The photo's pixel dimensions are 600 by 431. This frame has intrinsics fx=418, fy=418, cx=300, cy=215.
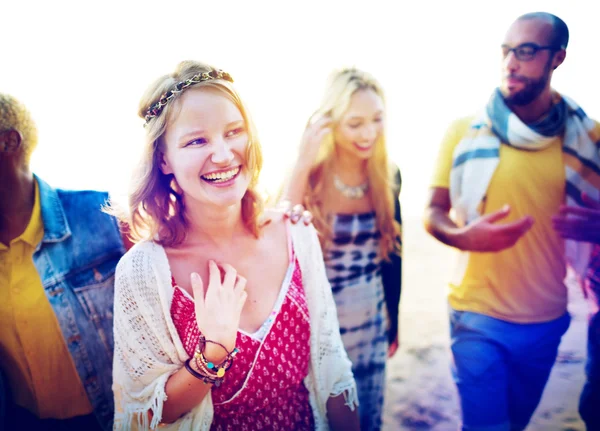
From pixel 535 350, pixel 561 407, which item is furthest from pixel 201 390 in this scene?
pixel 561 407

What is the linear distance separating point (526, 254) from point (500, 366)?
2.02ft

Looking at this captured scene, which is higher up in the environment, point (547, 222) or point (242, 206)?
point (242, 206)

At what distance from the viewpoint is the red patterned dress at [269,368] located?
1.41 m

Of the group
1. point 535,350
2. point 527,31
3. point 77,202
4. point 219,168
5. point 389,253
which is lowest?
point 535,350

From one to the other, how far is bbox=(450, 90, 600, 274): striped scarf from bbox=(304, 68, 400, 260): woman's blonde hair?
417 millimetres

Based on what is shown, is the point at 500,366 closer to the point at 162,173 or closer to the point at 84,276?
the point at 162,173

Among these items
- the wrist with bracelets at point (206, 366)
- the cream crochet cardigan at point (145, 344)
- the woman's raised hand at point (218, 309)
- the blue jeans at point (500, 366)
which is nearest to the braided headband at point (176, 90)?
the cream crochet cardigan at point (145, 344)

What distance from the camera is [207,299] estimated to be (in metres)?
1.34

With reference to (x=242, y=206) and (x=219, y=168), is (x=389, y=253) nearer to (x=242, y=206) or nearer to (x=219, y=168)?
(x=242, y=206)

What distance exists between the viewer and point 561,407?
2.94m

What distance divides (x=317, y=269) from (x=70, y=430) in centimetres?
138

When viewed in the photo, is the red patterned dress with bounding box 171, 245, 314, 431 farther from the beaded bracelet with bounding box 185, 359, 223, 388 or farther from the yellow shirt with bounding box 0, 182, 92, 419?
the yellow shirt with bounding box 0, 182, 92, 419

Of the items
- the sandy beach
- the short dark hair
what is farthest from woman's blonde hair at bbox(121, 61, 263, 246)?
the sandy beach

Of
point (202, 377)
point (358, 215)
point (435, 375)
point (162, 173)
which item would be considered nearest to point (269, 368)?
point (202, 377)
